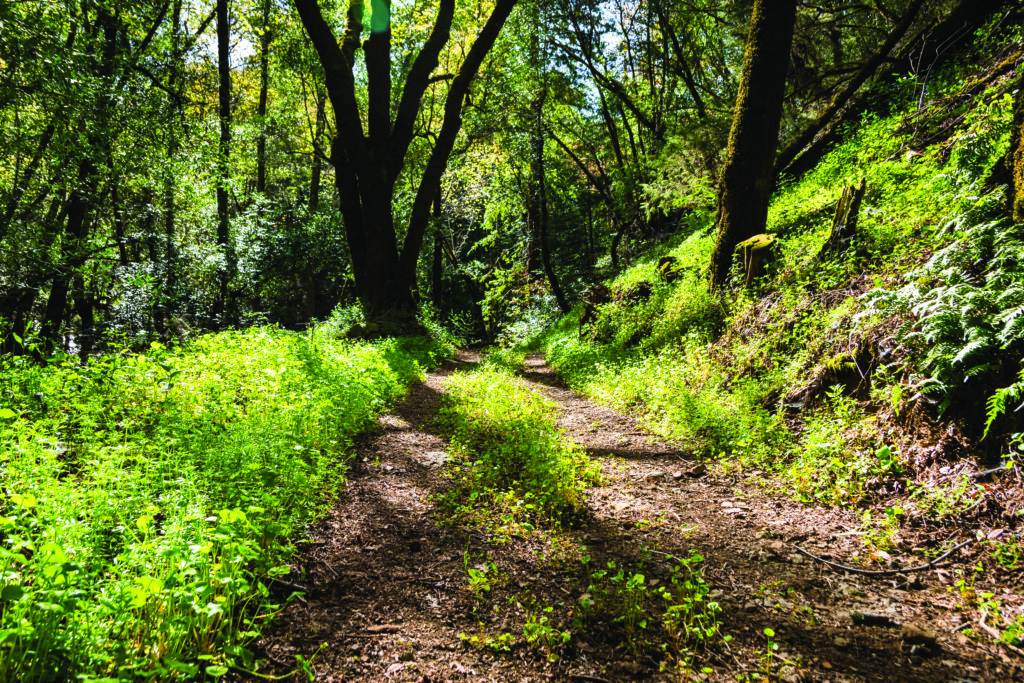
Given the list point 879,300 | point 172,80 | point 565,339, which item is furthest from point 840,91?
point 172,80

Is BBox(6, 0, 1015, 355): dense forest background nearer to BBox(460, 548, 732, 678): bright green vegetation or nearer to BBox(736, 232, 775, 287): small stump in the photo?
BBox(736, 232, 775, 287): small stump

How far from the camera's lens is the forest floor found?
243 centimetres

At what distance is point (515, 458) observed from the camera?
5039 mm

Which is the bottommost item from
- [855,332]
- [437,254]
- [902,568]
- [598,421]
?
[902,568]

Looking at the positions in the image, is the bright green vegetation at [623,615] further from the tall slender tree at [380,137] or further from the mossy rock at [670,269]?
the tall slender tree at [380,137]

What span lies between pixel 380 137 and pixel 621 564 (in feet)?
43.4

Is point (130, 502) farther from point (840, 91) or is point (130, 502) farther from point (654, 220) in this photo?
point (654, 220)

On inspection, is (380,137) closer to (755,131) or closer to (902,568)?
(755,131)

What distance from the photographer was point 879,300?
4.57 meters

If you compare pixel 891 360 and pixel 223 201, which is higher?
pixel 223 201

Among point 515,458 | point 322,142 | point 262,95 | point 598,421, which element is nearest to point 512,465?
point 515,458

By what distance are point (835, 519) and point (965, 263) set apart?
102 inches

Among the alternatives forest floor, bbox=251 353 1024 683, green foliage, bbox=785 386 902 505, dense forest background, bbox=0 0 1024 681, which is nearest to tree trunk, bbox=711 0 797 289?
dense forest background, bbox=0 0 1024 681

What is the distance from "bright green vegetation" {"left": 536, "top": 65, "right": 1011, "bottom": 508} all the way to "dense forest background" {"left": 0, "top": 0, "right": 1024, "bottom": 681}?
0.13 ft
